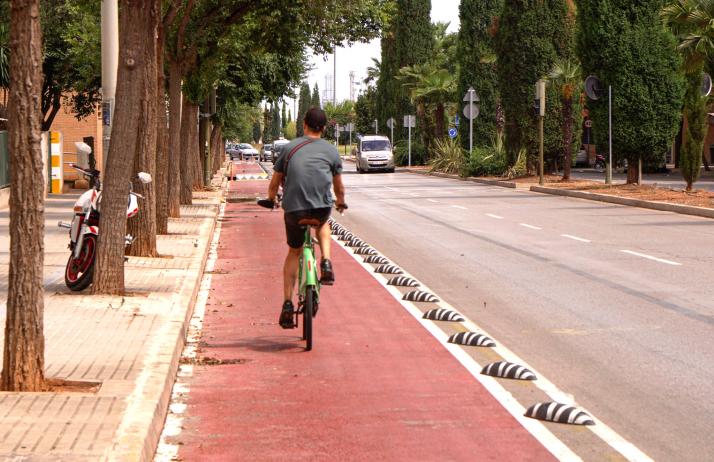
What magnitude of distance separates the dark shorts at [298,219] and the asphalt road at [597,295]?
1.83 metres

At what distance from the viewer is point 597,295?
13578mm

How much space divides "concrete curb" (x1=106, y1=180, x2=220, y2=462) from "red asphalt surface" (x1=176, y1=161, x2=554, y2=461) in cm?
18

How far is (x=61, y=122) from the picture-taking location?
55.1 m

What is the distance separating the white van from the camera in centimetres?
6362

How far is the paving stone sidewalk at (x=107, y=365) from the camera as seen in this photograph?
6.31 m

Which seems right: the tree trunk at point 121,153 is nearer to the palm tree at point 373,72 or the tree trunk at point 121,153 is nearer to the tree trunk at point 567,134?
the tree trunk at point 567,134

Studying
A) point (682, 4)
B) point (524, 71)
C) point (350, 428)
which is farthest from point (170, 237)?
point (524, 71)

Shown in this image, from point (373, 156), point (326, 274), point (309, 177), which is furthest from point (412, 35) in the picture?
point (326, 274)

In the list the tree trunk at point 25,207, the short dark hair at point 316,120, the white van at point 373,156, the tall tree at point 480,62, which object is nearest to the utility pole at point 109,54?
the short dark hair at point 316,120

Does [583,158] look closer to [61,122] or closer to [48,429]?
[61,122]

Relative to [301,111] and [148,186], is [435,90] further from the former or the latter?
[301,111]

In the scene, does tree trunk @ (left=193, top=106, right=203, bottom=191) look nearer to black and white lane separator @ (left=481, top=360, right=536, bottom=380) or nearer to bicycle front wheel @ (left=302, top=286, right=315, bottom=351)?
bicycle front wheel @ (left=302, top=286, right=315, bottom=351)

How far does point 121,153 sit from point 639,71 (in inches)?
996

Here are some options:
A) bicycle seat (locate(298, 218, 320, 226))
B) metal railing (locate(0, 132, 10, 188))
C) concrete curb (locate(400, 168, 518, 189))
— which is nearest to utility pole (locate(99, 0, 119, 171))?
bicycle seat (locate(298, 218, 320, 226))
